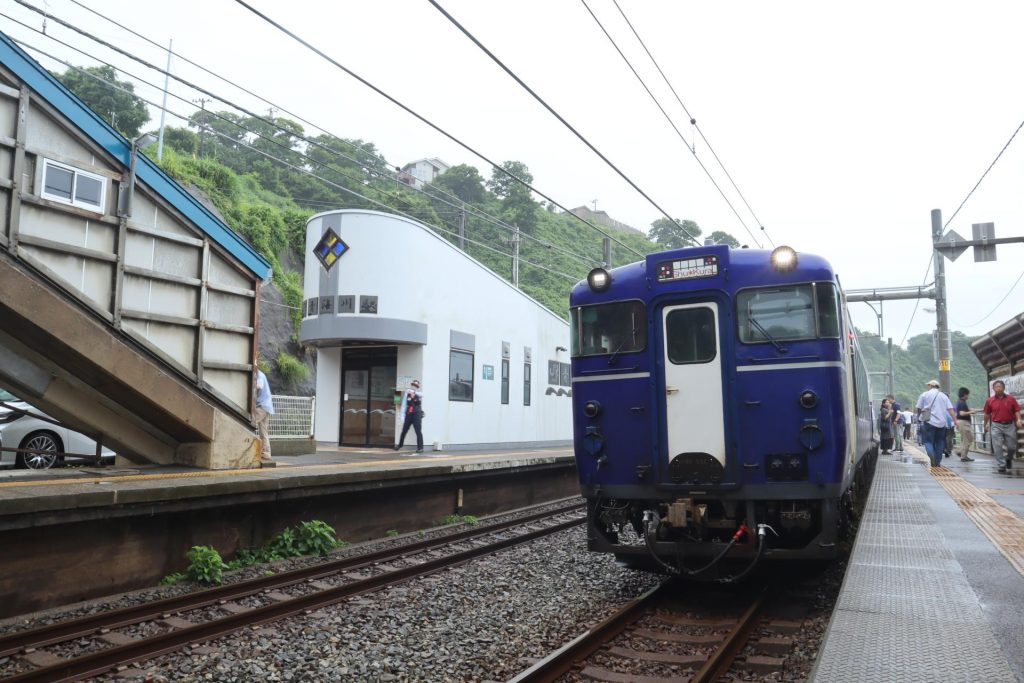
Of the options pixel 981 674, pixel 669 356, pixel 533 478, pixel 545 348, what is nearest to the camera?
pixel 981 674

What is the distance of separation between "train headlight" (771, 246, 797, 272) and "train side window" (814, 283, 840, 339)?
0.85 ft

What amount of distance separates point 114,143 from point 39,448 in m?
5.89

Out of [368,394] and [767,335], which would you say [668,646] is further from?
[368,394]

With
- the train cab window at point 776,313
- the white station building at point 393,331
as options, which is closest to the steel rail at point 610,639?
the train cab window at point 776,313

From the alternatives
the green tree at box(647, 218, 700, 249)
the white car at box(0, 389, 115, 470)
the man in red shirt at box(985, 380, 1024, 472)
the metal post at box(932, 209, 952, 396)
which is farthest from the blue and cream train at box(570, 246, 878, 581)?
the green tree at box(647, 218, 700, 249)

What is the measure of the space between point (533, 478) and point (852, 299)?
20.3 metres

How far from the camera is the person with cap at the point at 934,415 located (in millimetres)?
13195

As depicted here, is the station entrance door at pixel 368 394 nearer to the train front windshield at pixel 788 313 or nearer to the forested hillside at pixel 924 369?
the train front windshield at pixel 788 313

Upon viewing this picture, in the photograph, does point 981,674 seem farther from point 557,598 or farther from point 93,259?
point 93,259

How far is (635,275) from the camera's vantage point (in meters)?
6.70

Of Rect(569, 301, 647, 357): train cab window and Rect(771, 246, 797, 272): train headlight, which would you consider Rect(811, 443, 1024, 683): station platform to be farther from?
Rect(569, 301, 647, 357): train cab window

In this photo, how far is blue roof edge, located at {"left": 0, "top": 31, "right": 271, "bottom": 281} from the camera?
761cm

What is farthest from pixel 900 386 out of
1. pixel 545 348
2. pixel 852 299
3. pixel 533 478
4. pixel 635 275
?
pixel 635 275

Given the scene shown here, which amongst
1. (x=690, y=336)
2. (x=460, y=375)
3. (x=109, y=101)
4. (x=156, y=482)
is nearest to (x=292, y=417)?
(x=460, y=375)
